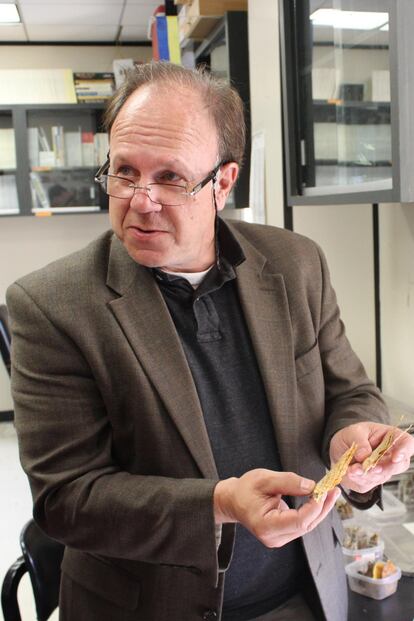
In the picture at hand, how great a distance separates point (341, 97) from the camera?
1.78 metres

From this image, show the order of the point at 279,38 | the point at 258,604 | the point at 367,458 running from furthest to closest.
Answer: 1. the point at 279,38
2. the point at 258,604
3. the point at 367,458

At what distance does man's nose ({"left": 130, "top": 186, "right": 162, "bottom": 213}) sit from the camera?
1.11 m

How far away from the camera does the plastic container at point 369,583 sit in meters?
1.41

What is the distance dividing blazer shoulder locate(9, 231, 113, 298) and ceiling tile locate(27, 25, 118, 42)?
4.19m

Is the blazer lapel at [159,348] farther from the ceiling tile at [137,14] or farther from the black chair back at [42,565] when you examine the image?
the ceiling tile at [137,14]

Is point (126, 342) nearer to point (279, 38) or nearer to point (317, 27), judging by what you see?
point (317, 27)

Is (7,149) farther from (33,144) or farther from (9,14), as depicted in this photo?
(9,14)

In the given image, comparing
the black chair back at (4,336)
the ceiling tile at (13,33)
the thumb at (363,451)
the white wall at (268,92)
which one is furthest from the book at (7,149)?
the thumb at (363,451)

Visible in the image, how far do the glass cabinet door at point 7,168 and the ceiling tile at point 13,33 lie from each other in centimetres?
59

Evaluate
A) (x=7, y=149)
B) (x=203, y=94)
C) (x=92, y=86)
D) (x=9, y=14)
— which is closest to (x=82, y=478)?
(x=203, y=94)

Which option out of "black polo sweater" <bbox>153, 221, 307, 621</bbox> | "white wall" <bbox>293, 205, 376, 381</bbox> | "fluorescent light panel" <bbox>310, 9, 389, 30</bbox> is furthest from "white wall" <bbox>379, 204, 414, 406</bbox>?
"black polo sweater" <bbox>153, 221, 307, 621</bbox>

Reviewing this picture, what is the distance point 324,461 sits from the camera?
1.31m

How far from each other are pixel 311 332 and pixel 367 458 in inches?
12.4

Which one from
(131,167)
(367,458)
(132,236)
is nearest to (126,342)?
(132,236)
